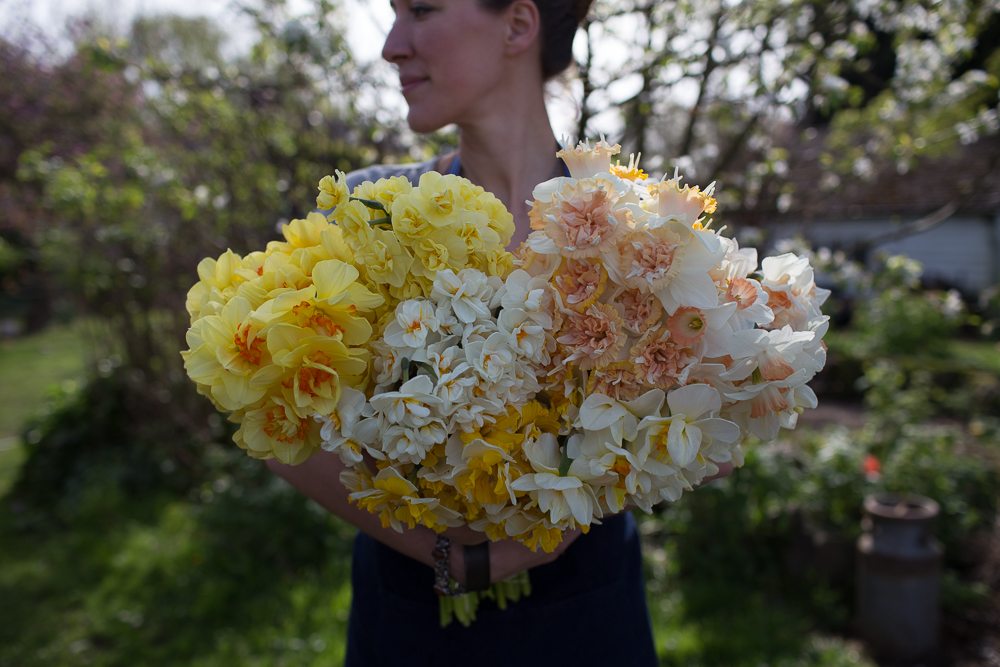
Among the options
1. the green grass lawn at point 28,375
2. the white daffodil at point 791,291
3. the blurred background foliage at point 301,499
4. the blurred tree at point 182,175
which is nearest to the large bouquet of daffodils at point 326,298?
the white daffodil at point 791,291

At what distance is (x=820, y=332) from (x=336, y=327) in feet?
2.52

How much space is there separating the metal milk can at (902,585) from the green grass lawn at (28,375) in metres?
6.38

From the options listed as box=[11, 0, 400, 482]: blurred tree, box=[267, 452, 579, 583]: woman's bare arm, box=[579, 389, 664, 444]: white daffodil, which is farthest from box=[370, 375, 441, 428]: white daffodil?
box=[11, 0, 400, 482]: blurred tree

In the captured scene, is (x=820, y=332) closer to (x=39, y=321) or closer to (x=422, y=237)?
(x=422, y=237)

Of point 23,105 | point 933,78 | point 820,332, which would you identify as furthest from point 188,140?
point 820,332

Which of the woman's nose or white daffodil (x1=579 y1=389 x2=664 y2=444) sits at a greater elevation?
the woman's nose

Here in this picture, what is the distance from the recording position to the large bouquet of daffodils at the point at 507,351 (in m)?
1.08

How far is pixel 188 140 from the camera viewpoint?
5.23 metres

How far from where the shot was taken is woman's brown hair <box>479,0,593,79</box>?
1789 millimetres

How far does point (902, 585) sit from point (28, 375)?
39.3 ft

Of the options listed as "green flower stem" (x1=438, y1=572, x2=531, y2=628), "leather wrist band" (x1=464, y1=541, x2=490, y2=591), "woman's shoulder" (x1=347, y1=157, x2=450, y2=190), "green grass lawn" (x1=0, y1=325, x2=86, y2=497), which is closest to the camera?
"leather wrist band" (x1=464, y1=541, x2=490, y2=591)

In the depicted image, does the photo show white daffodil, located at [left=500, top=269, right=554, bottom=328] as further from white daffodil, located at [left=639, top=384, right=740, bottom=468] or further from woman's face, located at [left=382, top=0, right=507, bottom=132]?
woman's face, located at [left=382, top=0, right=507, bottom=132]

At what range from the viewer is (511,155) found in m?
1.81

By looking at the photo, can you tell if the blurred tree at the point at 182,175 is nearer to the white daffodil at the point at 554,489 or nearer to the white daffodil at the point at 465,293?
the white daffodil at the point at 465,293
